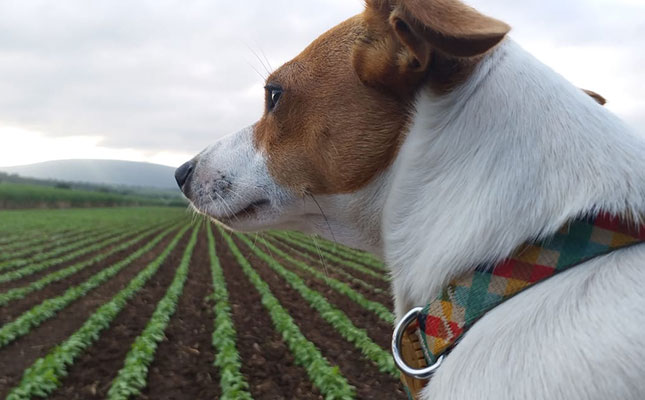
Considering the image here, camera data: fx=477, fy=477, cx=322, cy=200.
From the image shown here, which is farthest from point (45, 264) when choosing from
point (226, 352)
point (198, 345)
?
point (226, 352)

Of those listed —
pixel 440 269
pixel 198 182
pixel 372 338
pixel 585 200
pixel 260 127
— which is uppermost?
pixel 260 127

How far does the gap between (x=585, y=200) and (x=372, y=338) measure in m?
6.67

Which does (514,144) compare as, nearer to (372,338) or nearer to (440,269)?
(440,269)

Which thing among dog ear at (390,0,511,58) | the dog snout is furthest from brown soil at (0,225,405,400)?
dog ear at (390,0,511,58)

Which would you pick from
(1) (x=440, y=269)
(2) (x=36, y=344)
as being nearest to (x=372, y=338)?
(2) (x=36, y=344)

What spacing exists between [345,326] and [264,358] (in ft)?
5.42

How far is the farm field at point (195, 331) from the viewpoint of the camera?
5719 mm

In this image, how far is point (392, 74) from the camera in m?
1.56

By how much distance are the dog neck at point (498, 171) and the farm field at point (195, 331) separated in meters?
0.89

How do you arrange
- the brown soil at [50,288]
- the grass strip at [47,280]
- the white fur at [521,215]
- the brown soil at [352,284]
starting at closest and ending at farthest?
the white fur at [521,215], the brown soil at [50,288], the grass strip at [47,280], the brown soil at [352,284]

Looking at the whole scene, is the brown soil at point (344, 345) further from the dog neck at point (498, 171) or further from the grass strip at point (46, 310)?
the dog neck at point (498, 171)

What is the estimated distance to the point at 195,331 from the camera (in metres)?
8.10

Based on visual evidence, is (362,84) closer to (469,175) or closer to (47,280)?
(469,175)

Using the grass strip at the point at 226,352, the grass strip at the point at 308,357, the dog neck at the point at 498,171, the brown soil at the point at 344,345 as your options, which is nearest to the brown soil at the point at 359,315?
the brown soil at the point at 344,345
